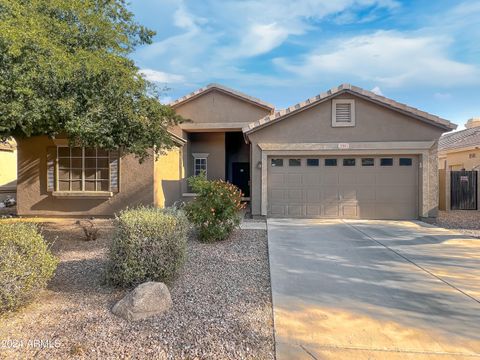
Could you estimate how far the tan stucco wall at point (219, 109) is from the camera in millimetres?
15398

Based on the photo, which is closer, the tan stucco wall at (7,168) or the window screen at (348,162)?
the window screen at (348,162)

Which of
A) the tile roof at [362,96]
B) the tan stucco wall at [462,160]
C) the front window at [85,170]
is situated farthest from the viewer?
the tan stucco wall at [462,160]

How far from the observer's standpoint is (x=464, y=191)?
14336mm

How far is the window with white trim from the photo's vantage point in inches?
440

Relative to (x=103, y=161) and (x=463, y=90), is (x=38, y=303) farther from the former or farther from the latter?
(x=463, y=90)

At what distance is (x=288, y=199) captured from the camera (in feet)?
37.6

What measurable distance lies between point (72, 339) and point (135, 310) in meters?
0.69

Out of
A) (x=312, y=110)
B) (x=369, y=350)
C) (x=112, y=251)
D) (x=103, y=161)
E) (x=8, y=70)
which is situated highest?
(x=312, y=110)

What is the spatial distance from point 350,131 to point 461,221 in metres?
5.43

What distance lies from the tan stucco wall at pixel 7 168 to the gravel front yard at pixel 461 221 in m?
21.8

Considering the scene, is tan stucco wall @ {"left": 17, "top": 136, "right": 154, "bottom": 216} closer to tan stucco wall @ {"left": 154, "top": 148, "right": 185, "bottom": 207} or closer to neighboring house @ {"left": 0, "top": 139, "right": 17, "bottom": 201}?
tan stucco wall @ {"left": 154, "top": 148, "right": 185, "bottom": 207}

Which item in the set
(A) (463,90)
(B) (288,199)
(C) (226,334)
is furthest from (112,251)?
(A) (463,90)

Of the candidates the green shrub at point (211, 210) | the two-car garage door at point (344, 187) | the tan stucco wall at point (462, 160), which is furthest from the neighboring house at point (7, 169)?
the tan stucco wall at point (462, 160)

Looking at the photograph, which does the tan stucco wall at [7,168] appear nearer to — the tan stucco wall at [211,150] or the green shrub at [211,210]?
the tan stucco wall at [211,150]
